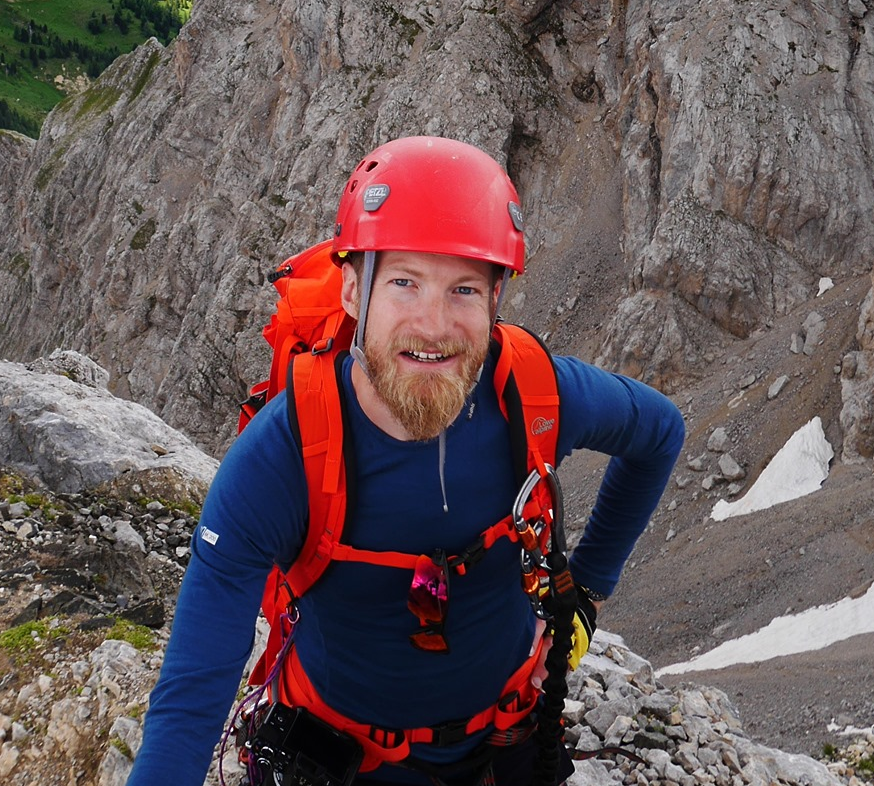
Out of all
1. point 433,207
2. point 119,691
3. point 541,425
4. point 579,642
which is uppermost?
point 433,207

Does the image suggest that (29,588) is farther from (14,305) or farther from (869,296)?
(14,305)

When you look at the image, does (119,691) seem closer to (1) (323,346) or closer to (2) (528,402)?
(1) (323,346)

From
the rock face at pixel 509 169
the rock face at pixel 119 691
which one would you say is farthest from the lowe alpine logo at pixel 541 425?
the rock face at pixel 509 169

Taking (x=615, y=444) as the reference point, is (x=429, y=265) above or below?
above

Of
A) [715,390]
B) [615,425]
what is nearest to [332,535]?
[615,425]

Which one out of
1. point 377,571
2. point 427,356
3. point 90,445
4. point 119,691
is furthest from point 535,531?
point 90,445

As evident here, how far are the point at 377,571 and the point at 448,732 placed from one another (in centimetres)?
A: 118

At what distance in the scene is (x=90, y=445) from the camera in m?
11.9

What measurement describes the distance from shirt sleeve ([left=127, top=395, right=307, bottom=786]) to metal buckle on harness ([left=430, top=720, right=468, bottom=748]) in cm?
130

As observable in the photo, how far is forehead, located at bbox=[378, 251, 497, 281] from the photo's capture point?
3467mm

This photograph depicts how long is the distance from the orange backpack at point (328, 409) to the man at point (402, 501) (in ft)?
0.21

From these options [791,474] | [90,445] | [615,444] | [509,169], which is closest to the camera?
[615,444]

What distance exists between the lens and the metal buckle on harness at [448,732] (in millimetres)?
4000

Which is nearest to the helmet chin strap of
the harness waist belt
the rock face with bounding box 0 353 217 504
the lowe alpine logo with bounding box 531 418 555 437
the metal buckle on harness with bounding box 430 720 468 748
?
the lowe alpine logo with bounding box 531 418 555 437
